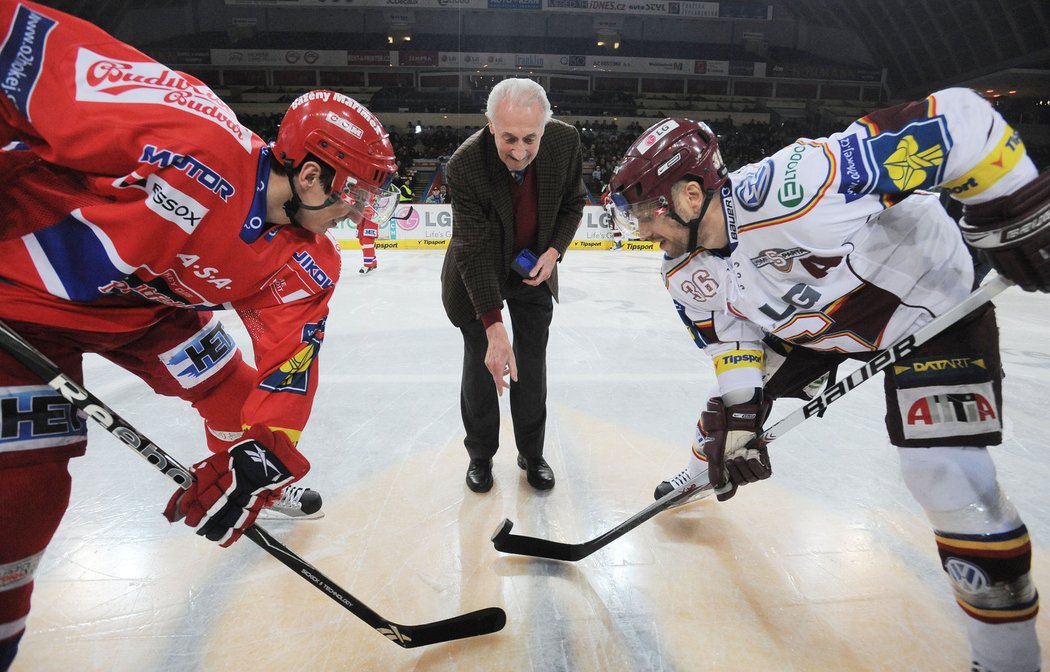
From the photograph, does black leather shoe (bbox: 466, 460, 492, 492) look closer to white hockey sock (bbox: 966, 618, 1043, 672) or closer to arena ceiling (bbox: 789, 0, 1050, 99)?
white hockey sock (bbox: 966, 618, 1043, 672)

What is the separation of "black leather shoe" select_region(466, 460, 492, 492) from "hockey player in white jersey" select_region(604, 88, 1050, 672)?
38.3 inches

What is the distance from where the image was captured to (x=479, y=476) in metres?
2.36

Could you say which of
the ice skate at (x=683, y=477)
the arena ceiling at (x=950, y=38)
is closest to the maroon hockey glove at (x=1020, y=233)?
the ice skate at (x=683, y=477)

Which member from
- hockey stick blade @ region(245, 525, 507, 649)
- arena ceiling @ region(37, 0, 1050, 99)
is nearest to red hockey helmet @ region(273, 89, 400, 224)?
hockey stick blade @ region(245, 525, 507, 649)

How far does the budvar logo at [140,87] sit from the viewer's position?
1.14 meters

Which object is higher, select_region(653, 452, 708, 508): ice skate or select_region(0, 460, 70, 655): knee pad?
select_region(0, 460, 70, 655): knee pad

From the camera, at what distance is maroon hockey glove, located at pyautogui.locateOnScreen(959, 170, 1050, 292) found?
3.99 ft

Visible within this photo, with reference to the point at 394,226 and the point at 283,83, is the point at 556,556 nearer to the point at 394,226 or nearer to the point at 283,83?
the point at 394,226

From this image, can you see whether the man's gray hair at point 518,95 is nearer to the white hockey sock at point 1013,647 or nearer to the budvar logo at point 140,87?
the budvar logo at point 140,87

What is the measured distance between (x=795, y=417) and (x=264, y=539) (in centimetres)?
153

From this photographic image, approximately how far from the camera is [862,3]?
1934 centimetres

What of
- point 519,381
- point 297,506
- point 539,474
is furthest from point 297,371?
point 539,474

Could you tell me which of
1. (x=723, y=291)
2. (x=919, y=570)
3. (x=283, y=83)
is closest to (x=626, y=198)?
(x=723, y=291)

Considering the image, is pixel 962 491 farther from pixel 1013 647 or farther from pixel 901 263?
pixel 901 263
